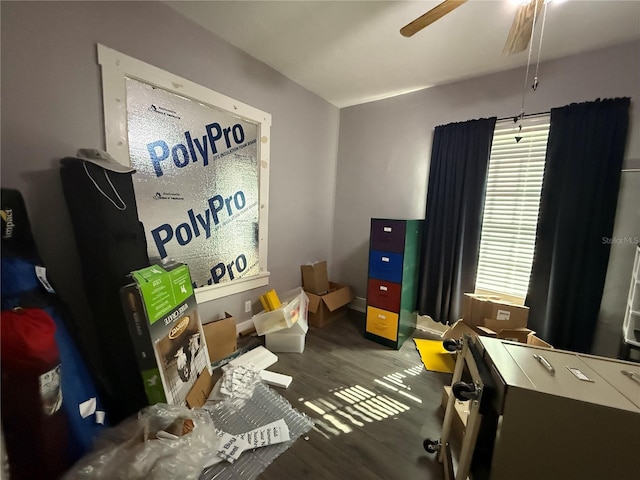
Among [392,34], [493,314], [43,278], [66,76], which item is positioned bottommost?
[493,314]

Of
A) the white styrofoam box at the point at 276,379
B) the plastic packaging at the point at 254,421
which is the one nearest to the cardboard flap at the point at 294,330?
the white styrofoam box at the point at 276,379

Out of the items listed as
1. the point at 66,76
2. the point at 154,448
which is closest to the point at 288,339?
the point at 154,448

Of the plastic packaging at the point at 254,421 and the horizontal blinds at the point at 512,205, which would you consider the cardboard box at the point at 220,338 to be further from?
the horizontal blinds at the point at 512,205

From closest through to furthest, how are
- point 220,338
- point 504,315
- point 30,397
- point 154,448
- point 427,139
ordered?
1. point 30,397
2. point 154,448
3. point 220,338
4. point 504,315
5. point 427,139

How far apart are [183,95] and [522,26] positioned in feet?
6.58

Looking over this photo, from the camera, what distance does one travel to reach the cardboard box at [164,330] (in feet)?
3.86

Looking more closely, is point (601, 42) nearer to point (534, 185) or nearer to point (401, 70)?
point (534, 185)

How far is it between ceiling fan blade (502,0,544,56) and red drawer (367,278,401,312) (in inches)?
67.5

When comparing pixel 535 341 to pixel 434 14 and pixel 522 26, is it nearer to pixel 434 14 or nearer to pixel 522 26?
pixel 522 26

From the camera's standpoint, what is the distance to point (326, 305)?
255cm

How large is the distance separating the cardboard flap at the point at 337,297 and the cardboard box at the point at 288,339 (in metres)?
0.55

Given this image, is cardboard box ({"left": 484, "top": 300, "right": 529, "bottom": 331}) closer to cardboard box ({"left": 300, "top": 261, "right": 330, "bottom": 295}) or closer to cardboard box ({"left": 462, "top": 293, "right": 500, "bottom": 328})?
cardboard box ({"left": 462, "top": 293, "right": 500, "bottom": 328})

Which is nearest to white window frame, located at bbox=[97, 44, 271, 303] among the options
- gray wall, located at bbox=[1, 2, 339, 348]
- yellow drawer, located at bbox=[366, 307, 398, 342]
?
gray wall, located at bbox=[1, 2, 339, 348]

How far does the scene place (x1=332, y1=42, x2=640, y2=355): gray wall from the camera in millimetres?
1734
